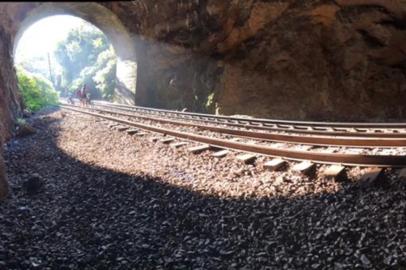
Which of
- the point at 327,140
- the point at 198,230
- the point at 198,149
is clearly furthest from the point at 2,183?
the point at 327,140

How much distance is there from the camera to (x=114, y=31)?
25.0 meters

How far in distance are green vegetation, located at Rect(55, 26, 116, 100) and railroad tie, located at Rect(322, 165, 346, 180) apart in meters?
29.2

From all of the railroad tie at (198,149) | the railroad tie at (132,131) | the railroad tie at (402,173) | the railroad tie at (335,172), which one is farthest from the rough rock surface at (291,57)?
the railroad tie at (402,173)

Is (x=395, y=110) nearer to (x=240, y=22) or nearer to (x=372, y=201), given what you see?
(x=240, y=22)

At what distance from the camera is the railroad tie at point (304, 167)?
4664 mm

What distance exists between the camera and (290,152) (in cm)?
545

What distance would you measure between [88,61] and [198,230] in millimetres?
47156

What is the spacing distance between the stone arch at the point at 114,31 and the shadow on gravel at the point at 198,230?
1905 cm

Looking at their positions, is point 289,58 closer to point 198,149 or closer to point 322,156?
point 198,149

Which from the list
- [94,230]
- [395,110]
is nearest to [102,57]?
[395,110]

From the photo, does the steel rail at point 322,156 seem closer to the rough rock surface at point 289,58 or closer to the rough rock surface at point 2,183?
the rough rock surface at point 2,183

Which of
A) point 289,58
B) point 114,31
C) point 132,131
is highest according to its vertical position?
point 114,31

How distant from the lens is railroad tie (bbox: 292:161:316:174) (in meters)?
4.66

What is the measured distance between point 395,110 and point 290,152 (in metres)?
11.2
